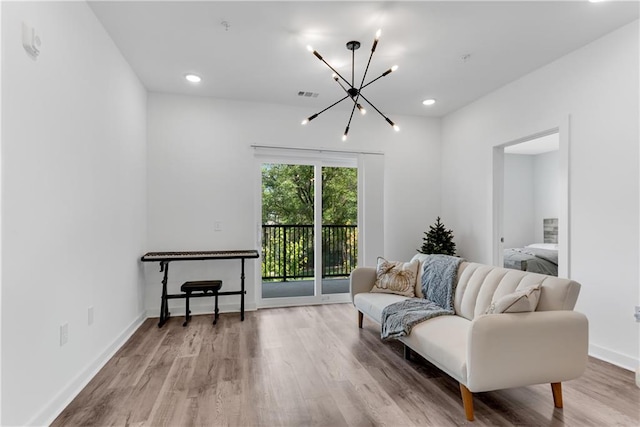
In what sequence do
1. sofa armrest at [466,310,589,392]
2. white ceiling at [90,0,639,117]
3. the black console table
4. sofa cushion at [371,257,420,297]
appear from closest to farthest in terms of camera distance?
sofa armrest at [466,310,589,392] → white ceiling at [90,0,639,117] → sofa cushion at [371,257,420,297] → the black console table

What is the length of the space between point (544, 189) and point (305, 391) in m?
6.91

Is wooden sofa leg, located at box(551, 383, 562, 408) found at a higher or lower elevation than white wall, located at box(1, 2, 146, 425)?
lower

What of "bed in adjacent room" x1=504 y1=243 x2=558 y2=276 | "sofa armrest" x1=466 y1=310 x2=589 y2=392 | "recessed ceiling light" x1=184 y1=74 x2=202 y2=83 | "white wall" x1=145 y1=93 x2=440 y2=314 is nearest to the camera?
"sofa armrest" x1=466 y1=310 x2=589 y2=392

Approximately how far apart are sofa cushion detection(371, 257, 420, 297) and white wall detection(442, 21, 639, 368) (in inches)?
56.5

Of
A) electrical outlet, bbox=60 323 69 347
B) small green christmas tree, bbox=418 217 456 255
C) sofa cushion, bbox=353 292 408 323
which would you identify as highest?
small green christmas tree, bbox=418 217 456 255

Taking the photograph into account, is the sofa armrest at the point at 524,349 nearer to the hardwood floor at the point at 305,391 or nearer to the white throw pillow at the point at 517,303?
the white throw pillow at the point at 517,303

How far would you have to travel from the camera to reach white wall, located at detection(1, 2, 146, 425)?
5.22 ft

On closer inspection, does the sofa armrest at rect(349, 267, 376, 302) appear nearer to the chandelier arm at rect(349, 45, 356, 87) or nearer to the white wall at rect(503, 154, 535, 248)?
the chandelier arm at rect(349, 45, 356, 87)

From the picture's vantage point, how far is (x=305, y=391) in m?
2.22

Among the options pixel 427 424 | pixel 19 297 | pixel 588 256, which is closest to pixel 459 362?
pixel 427 424

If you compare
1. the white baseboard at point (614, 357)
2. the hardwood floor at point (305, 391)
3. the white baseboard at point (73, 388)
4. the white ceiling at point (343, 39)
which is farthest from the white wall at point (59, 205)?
the white baseboard at point (614, 357)

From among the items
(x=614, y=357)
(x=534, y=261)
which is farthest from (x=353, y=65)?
(x=534, y=261)

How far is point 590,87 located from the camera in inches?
114

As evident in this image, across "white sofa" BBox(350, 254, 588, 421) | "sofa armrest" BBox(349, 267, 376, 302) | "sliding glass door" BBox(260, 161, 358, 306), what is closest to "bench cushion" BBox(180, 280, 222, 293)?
"sliding glass door" BBox(260, 161, 358, 306)
